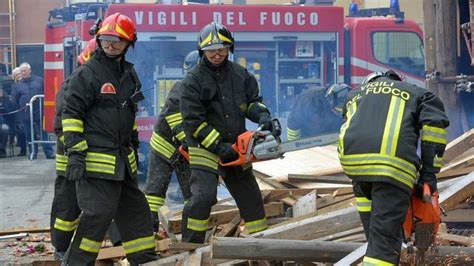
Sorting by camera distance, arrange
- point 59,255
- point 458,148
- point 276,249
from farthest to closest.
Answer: point 458,148, point 59,255, point 276,249

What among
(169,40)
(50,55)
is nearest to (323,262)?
(169,40)

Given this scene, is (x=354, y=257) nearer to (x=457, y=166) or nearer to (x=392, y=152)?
(x=392, y=152)

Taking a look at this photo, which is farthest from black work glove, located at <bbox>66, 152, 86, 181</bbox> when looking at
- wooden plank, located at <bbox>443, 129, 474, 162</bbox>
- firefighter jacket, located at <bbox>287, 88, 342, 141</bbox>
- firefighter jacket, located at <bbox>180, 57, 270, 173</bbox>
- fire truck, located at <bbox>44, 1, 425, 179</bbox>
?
fire truck, located at <bbox>44, 1, 425, 179</bbox>

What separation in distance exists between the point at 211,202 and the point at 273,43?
284 inches

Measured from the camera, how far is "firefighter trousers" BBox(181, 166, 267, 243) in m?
6.50

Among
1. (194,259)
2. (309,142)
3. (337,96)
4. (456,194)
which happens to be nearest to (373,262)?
(456,194)

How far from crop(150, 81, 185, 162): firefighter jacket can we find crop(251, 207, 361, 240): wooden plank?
1606 millimetres


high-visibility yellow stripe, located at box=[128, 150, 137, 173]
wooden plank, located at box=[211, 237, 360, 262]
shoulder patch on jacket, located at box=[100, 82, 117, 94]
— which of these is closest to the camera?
wooden plank, located at box=[211, 237, 360, 262]

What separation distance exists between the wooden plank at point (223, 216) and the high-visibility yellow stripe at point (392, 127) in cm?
233

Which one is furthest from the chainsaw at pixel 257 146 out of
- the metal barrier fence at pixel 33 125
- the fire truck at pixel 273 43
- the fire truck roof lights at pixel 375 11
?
the metal barrier fence at pixel 33 125

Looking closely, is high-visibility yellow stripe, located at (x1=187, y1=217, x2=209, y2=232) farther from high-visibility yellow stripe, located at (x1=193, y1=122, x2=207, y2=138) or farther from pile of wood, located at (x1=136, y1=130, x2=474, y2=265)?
high-visibility yellow stripe, located at (x1=193, y1=122, x2=207, y2=138)

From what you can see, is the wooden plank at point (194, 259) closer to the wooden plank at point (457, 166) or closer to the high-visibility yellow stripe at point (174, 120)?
the high-visibility yellow stripe at point (174, 120)

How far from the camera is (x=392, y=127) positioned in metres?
4.87

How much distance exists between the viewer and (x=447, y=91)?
10891mm
